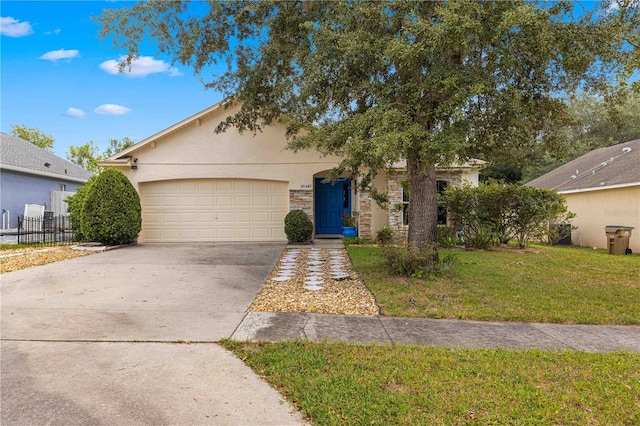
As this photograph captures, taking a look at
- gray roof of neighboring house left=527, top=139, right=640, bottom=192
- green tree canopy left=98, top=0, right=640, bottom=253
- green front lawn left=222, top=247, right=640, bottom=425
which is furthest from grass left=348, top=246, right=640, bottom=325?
gray roof of neighboring house left=527, top=139, right=640, bottom=192

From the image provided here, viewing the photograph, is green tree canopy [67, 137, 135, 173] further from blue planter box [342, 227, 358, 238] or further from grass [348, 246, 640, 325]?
grass [348, 246, 640, 325]

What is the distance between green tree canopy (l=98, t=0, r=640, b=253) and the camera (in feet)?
17.7

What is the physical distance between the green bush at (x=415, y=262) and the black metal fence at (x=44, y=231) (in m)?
12.2

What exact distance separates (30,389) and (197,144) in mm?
11255

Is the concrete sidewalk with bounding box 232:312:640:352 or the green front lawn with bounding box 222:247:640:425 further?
the concrete sidewalk with bounding box 232:312:640:352

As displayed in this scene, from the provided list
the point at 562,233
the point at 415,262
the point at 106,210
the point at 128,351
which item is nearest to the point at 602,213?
the point at 562,233

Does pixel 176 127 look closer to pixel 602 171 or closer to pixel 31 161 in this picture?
pixel 31 161

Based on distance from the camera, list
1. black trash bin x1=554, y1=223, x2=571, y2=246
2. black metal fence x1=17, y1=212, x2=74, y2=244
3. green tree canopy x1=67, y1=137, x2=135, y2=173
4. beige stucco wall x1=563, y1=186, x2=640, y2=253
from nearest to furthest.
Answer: beige stucco wall x1=563, y1=186, x2=640, y2=253
black metal fence x1=17, y1=212, x2=74, y2=244
black trash bin x1=554, y1=223, x2=571, y2=246
green tree canopy x1=67, y1=137, x2=135, y2=173

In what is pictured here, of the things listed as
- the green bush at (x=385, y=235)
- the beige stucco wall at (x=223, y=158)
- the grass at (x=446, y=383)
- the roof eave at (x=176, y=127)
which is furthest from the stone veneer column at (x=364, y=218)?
the grass at (x=446, y=383)

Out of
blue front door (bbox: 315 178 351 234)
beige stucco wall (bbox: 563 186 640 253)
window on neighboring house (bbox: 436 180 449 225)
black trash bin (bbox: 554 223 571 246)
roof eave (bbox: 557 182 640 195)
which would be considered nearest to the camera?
roof eave (bbox: 557 182 640 195)

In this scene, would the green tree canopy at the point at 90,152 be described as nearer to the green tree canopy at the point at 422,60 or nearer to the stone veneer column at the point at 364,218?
the stone veneer column at the point at 364,218

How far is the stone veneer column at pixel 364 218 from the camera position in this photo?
43.6ft

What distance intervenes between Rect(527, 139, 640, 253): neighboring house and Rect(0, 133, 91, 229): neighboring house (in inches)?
888

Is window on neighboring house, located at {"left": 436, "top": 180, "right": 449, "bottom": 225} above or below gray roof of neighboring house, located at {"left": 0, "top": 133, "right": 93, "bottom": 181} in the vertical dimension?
below
